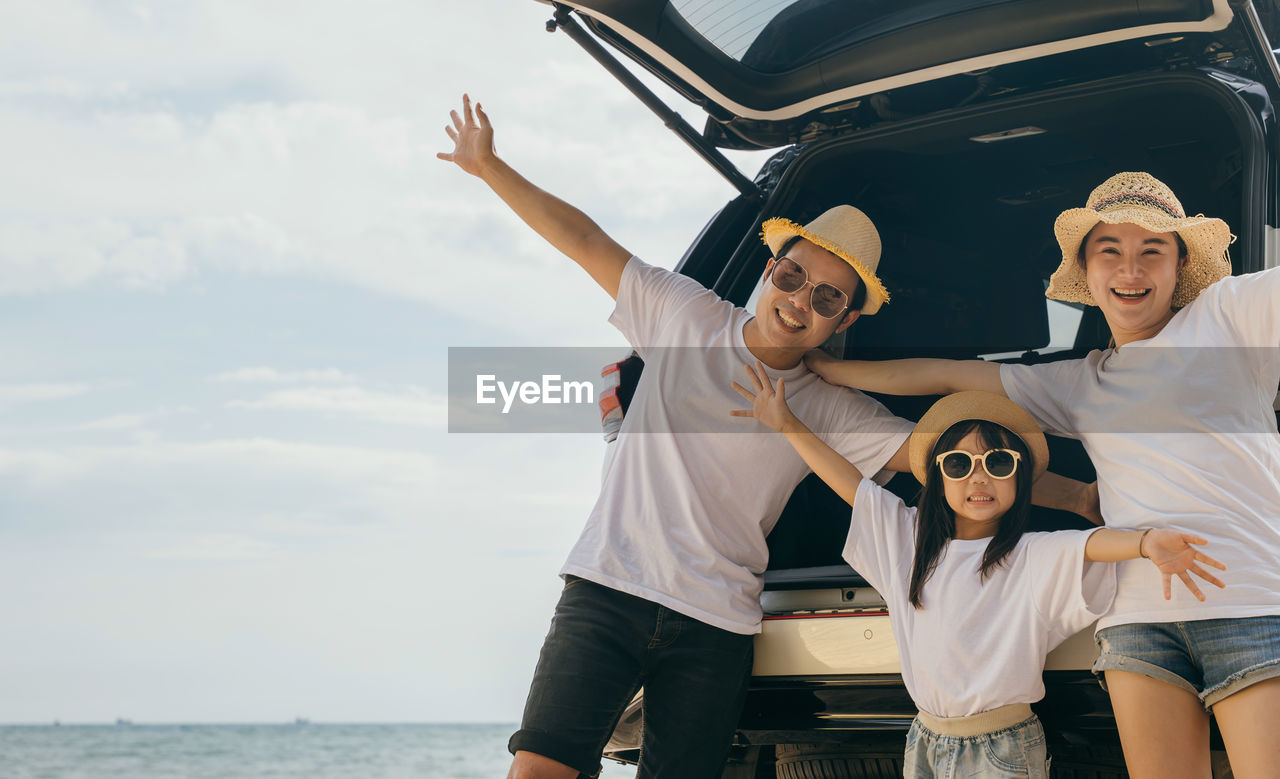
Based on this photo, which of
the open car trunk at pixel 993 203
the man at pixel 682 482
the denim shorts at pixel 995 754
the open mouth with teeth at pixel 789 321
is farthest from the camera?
the open car trunk at pixel 993 203

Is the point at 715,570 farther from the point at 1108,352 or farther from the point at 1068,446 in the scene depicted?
the point at 1068,446

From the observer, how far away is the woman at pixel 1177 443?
2057 millimetres

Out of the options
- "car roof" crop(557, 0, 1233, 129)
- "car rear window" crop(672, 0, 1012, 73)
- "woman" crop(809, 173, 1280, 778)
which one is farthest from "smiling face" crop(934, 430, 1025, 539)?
"car rear window" crop(672, 0, 1012, 73)

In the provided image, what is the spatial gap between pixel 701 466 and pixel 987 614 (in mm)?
733

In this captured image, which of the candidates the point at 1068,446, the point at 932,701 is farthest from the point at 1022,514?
the point at 1068,446

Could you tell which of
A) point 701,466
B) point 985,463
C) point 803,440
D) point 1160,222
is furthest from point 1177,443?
point 701,466

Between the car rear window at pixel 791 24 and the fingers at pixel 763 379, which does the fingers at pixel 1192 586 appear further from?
the car rear window at pixel 791 24

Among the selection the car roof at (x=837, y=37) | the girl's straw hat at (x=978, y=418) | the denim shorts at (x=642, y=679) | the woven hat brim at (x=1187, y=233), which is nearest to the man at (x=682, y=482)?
the denim shorts at (x=642, y=679)

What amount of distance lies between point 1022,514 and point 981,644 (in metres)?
0.28

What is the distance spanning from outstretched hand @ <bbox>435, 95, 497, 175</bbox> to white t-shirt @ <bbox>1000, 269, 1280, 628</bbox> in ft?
5.12

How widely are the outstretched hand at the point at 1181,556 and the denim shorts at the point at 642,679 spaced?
0.94 meters

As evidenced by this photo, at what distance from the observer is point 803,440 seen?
263 cm

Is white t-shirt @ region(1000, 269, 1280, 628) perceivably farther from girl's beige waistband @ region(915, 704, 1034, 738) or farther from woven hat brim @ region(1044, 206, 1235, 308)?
girl's beige waistband @ region(915, 704, 1034, 738)

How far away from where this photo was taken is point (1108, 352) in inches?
97.5
